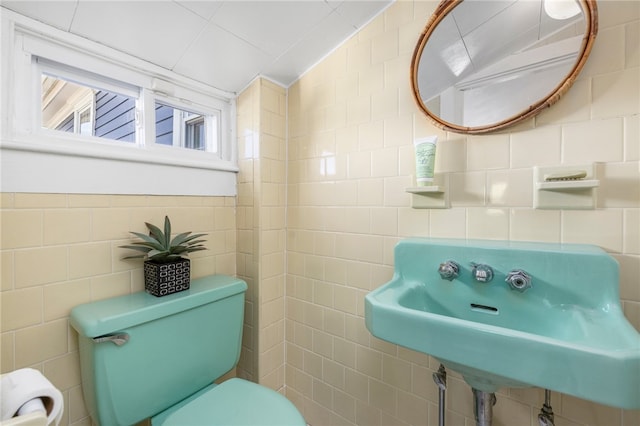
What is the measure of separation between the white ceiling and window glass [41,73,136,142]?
19 cm

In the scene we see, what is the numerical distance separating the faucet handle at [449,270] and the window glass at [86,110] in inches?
50.4

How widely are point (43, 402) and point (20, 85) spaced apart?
913 millimetres

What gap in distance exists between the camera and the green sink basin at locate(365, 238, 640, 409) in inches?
19.3

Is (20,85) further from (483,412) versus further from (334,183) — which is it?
(483,412)

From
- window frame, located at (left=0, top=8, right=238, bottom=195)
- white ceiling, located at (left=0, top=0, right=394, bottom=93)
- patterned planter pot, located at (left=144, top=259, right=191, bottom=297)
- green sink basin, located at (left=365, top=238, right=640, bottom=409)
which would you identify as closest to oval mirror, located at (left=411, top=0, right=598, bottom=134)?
white ceiling, located at (left=0, top=0, right=394, bottom=93)

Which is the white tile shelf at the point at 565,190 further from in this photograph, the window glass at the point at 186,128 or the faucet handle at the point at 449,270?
the window glass at the point at 186,128

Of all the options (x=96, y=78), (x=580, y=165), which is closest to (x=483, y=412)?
(x=580, y=165)

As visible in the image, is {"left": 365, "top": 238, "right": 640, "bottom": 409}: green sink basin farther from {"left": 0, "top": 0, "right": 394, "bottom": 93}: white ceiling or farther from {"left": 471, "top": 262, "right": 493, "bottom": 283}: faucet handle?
{"left": 0, "top": 0, "right": 394, "bottom": 93}: white ceiling

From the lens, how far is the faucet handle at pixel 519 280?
757mm

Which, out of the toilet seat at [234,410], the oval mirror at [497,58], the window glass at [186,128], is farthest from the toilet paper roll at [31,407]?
the oval mirror at [497,58]

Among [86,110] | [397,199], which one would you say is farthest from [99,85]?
[397,199]

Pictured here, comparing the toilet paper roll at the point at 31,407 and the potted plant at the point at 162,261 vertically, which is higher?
the potted plant at the point at 162,261

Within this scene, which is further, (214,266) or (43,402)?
(214,266)

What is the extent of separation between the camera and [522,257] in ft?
2.56
